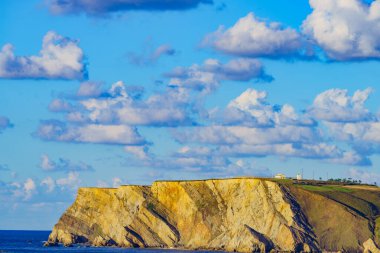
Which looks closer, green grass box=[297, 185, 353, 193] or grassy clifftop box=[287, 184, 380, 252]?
grassy clifftop box=[287, 184, 380, 252]

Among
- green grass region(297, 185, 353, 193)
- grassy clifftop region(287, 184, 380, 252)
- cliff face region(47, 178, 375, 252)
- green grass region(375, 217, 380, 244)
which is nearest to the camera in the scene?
cliff face region(47, 178, 375, 252)

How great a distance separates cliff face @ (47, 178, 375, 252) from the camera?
160m

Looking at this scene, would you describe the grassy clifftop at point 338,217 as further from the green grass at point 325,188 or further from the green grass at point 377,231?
the green grass at point 325,188

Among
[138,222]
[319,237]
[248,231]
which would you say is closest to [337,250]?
[319,237]

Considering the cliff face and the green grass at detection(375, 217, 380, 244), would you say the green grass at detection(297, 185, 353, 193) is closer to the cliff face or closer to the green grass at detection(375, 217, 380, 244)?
the cliff face

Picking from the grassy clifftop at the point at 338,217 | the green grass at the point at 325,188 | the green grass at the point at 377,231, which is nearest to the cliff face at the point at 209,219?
the grassy clifftop at the point at 338,217

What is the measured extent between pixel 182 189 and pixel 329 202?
28908 millimetres

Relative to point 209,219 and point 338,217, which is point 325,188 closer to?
point 338,217

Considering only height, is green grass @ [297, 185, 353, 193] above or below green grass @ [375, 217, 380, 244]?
above

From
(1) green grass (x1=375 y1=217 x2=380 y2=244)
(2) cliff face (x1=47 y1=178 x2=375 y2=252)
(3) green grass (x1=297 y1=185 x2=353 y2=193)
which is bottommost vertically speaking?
(1) green grass (x1=375 y1=217 x2=380 y2=244)

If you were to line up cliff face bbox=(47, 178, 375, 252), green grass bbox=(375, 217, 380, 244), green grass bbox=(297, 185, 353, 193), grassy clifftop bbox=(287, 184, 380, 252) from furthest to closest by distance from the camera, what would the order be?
green grass bbox=(297, 185, 353, 193) < green grass bbox=(375, 217, 380, 244) < grassy clifftop bbox=(287, 184, 380, 252) < cliff face bbox=(47, 178, 375, 252)

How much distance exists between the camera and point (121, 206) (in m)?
183

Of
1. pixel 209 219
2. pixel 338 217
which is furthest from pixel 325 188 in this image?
pixel 209 219

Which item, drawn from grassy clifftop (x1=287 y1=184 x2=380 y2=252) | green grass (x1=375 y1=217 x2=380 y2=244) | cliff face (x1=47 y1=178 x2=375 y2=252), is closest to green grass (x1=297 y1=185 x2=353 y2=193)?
grassy clifftop (x1=287 y1=184 x2=380 y2=252)
